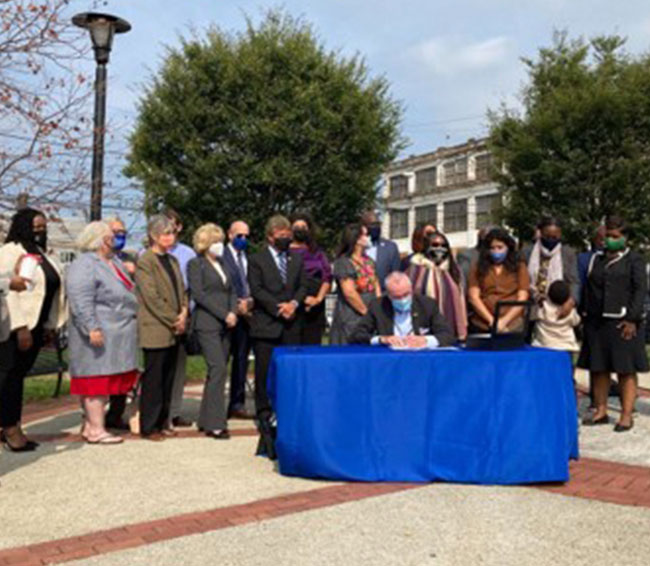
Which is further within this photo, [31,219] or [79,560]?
[31,219]

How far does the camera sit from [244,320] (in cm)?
820

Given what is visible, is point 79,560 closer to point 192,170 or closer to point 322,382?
point 322,382

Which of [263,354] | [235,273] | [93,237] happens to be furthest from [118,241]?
[263,354]

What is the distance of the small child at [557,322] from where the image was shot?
7.60 metres

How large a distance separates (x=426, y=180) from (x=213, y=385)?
68.5 meters

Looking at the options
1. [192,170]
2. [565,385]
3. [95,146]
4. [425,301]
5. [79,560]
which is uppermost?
[192,170]

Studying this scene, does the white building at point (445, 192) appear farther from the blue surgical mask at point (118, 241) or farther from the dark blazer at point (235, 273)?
the blue surgical mask at point (118, 241)

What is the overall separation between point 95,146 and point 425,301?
5601 mm

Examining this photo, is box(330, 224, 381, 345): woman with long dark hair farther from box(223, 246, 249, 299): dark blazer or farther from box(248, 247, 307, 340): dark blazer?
box(223, 246, 249, 299): dark blazer

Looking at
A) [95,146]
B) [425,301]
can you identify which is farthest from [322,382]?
[95,146]

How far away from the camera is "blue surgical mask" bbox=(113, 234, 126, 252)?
23.2ft

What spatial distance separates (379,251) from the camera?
25.9 ft

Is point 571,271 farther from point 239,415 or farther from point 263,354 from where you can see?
point 239,415

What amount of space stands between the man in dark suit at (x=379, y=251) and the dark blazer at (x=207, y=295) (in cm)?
143
